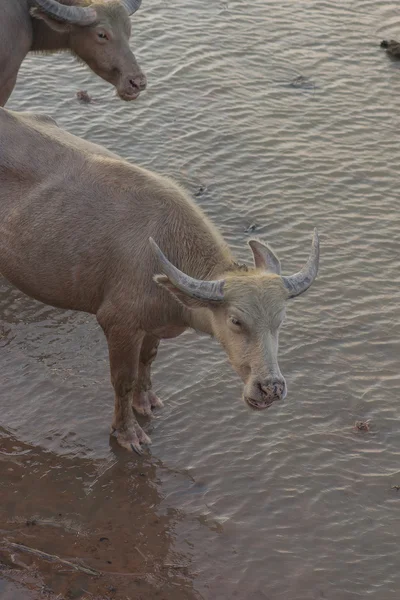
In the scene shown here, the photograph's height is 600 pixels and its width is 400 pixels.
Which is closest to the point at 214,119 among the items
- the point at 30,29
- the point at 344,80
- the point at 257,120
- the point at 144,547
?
the point at 257,120

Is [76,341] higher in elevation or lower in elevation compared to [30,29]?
lower

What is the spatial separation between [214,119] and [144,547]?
7109 millimetres

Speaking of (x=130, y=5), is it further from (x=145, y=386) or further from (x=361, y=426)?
(x=361, y=426)

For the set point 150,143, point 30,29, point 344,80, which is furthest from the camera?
point 344,80

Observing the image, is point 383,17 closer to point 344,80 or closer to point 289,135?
point 344,80

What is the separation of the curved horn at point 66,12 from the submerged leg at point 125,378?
12.4ft

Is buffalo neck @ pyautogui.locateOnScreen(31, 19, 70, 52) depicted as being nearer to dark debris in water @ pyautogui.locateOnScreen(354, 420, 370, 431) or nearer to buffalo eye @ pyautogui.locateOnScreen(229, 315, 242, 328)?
buffalo eye @ pyautogui.locateOnScreen(229, 315, 242, 328)

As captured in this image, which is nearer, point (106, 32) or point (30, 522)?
point (30, 522)

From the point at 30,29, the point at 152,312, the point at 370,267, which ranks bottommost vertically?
the point at 370,267

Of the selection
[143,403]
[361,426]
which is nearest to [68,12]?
[143,403]

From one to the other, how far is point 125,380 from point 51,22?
4.31 m

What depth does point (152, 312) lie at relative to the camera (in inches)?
294

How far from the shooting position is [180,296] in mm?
6969

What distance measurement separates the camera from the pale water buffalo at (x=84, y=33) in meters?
10.0
